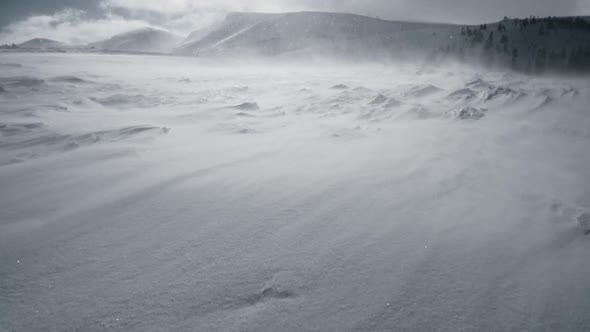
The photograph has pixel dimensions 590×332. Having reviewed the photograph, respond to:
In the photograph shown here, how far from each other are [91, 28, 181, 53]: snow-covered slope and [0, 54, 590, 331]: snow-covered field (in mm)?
163349

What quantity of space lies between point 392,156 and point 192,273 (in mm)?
1742

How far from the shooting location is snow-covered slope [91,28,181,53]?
14588 cm

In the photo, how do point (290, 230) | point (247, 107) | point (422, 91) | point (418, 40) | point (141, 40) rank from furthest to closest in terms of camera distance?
point (141, 40) < point (418, 40) < point (422, 91) < point (247, 107) < point (290, 230)

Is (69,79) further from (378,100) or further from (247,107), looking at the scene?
(378,100)

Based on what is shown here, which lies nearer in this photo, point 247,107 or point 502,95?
point 247,107

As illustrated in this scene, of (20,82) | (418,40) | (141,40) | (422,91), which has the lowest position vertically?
(422,91)

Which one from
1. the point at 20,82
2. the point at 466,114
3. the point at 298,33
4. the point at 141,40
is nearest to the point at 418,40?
the point at 298,33

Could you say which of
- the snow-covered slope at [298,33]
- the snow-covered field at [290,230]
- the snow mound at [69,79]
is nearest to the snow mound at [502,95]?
the snow-covered field at [290,230]

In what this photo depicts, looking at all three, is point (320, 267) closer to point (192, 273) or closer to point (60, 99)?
point (192, 273)

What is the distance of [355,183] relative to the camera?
176cm

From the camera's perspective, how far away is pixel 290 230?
1273 millimetres

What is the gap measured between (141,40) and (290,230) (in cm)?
18094

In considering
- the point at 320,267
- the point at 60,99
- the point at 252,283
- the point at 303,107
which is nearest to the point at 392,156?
the point at 320,267

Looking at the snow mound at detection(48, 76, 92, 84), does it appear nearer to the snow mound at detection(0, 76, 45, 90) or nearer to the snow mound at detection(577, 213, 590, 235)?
the snow mound at detection(0, 76, 45, 90)
